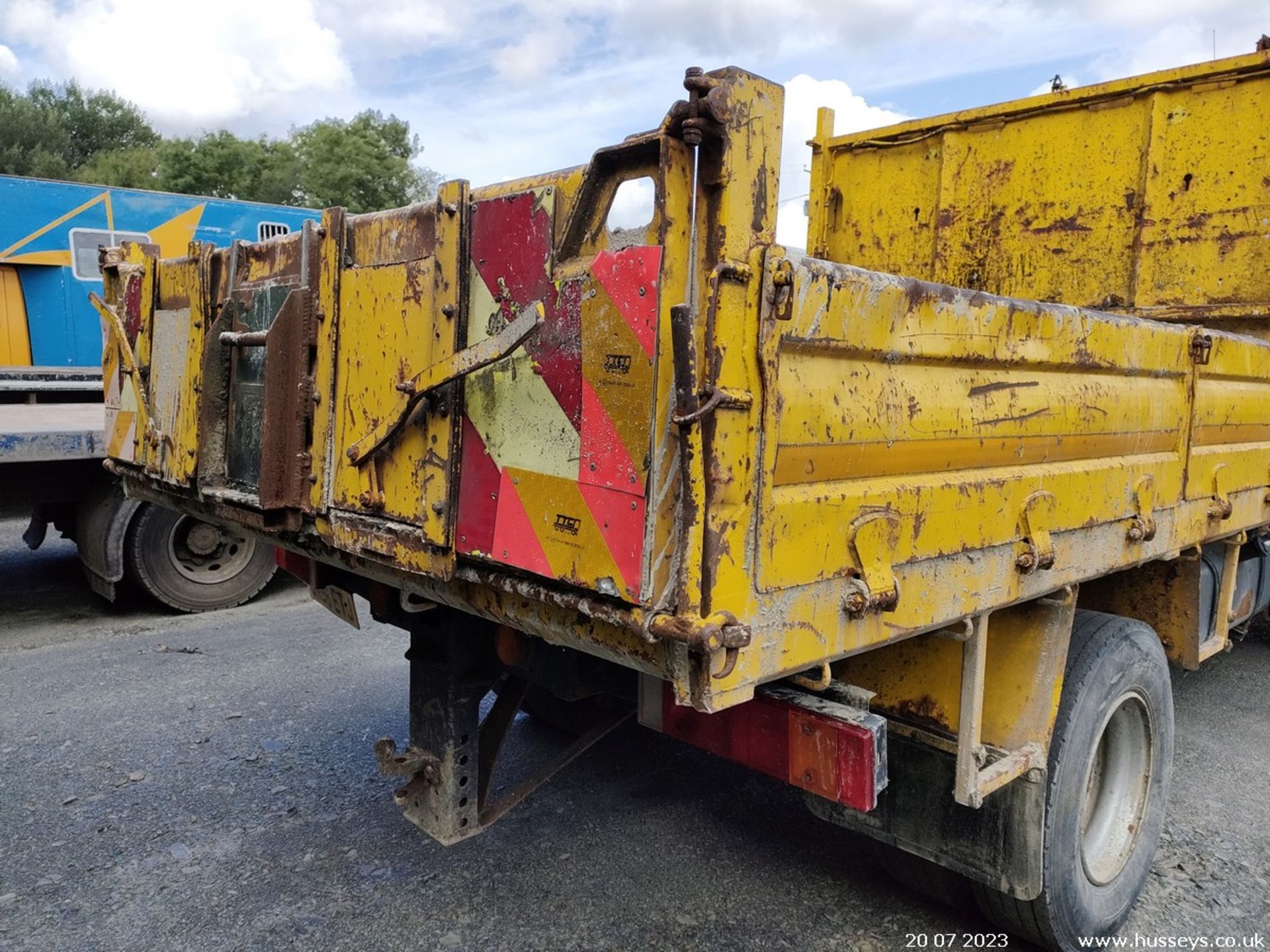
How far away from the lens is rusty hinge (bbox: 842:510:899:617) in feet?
5.89

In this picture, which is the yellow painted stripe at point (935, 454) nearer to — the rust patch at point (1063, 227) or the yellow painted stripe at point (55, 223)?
the rust patch at point (1063, 227)

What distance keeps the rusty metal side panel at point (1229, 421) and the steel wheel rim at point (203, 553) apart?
5111mm

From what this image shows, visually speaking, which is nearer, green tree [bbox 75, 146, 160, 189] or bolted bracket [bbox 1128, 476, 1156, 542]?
bolted bracket [bbox 1128, 476, 1156, 542]

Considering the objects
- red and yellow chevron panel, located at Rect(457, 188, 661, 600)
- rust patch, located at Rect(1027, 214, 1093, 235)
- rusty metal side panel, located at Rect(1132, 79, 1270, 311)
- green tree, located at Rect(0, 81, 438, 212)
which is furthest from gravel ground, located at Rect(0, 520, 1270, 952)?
green tree, located at Rect(0, 81, 438, 212)

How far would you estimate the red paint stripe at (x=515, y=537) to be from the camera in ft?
5.98

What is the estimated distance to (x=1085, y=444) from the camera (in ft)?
8.21

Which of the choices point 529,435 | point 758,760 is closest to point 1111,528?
point 758,760

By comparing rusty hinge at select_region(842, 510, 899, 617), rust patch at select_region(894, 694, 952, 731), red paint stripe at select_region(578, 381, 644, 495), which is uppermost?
red paint stripe at select_region(578, 381, 644, 495)

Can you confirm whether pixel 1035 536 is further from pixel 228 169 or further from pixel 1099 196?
pixel 228 169

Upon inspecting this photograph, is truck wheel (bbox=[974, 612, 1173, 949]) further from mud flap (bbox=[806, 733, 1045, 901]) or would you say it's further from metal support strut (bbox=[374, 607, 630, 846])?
metal support strut (bbox=[374, 607, 630, 846])

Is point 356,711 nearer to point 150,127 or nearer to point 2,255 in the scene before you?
point 2,255

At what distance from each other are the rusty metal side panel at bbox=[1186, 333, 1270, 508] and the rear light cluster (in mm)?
1845

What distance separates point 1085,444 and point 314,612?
4.84 m

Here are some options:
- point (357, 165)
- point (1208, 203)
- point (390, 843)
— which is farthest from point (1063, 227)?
point (357, 165)
